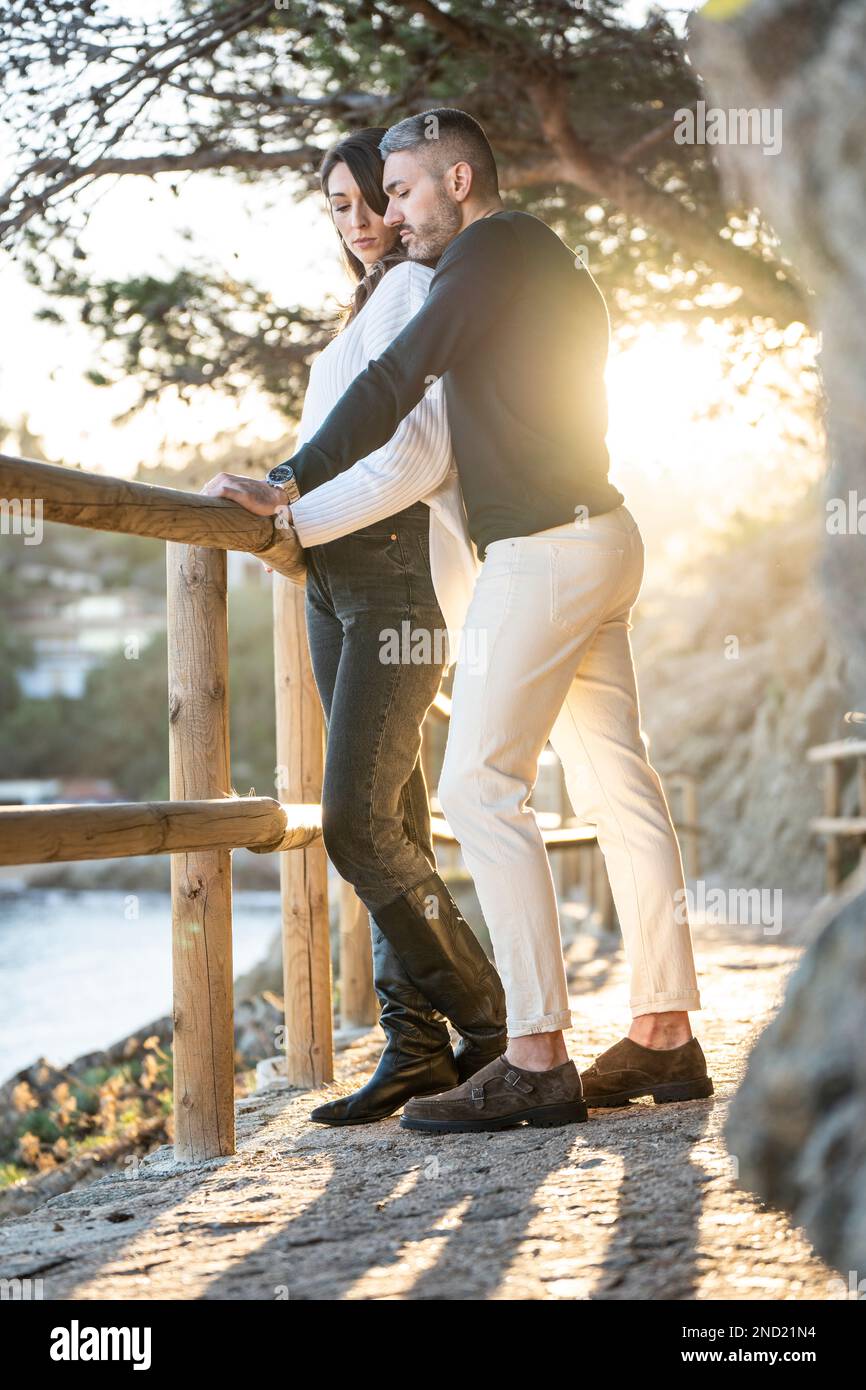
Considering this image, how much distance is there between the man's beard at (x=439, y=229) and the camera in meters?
3.06

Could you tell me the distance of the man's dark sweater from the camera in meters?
2.81

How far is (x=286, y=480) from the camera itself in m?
→ 2.87

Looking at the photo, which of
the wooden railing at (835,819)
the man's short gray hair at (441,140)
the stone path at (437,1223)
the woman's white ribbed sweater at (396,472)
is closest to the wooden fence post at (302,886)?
the stone path at (437,1223)

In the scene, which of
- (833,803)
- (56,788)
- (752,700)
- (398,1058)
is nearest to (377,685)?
(398,1058)

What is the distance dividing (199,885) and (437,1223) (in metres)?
0.93

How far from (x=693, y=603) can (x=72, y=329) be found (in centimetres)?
1536

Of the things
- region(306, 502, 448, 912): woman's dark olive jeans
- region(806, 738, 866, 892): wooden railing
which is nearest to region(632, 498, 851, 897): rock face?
region(806, 738, 866, 892): wooden railing

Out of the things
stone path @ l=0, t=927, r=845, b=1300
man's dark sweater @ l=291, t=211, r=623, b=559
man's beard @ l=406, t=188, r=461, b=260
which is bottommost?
stone path @ l=0, t=927, r=845, b=1300

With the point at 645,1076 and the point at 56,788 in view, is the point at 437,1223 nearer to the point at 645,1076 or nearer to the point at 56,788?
the point at 645,1076

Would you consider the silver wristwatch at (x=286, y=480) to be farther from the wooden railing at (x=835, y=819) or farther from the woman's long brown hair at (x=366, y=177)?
the wooden railing at (x=835, y=819)

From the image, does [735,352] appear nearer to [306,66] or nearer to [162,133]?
[306,66]

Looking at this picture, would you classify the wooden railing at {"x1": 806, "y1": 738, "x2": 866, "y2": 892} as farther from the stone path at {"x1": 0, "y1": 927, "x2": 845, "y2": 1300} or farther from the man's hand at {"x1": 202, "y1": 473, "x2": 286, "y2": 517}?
the man's hand at {"x1": 202, "y1": 473, "x2": 286, "y2": 517}

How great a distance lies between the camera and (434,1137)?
2.96m

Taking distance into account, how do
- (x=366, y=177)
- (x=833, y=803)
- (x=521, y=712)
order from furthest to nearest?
(x=833, y=803) < (x=366, y=177) < (x=521, y=712)
